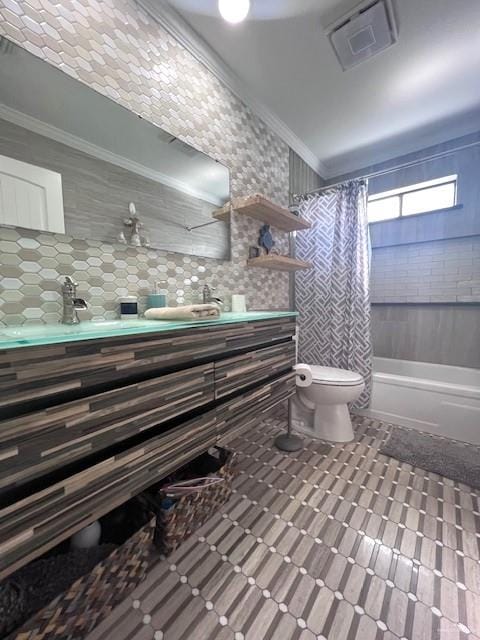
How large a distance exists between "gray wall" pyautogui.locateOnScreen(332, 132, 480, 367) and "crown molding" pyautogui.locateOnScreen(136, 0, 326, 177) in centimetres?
109

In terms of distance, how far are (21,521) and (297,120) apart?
8.93ft

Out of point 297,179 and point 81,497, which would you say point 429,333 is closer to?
point 297,179

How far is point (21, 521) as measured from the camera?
0.55 meters

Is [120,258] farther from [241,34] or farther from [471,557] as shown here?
[471,557]

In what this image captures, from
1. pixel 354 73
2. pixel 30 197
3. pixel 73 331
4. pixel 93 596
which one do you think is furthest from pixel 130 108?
pixel 93 596

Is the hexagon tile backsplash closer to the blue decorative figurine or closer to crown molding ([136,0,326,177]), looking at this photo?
the blue decorative figurine

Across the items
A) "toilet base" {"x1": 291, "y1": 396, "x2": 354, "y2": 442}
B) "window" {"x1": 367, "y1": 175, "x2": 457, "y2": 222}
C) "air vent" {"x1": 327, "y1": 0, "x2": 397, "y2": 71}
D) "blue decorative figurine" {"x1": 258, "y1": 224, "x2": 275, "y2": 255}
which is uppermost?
"air vent" {"x1": 327, "y1": 0, "x2": 397, "y2": 71}

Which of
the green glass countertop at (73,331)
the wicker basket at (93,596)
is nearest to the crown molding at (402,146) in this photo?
the green glass countertop at (73,331)

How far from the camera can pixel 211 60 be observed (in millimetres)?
1479

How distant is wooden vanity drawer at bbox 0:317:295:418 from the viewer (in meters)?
0.53

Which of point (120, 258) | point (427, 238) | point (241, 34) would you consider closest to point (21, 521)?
point (120, 258)

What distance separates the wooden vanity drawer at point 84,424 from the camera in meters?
0.54

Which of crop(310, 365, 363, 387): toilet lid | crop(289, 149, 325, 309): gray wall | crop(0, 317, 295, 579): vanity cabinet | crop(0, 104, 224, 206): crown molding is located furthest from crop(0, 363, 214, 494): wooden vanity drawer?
crop(289, 149, 325, 309): gray wall

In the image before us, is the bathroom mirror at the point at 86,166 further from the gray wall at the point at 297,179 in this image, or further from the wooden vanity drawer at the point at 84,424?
the gray wall at the point at 297,179
